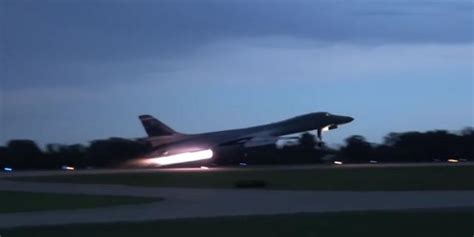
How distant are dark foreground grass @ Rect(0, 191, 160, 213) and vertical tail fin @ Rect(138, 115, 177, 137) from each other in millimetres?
34460

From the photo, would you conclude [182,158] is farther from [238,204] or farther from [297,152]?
[238,204]

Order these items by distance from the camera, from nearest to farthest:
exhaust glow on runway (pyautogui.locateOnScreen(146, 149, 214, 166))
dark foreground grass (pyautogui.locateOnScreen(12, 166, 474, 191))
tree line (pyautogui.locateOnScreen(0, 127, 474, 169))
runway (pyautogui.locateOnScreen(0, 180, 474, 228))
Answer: runway (pyautogui.locateOnScreen(0, 180, 474, 228))
dark foreground grass (pyautogui.locateOnScreen(12, 166, 474, 191))
exhaust glow on runway (pyautogui.locateOnScreen(146, 149, 214, 166))
tree line (pyautogui.locateOnScreen(0, 127, 474, 169))

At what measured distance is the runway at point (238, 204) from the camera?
1975 centimetres

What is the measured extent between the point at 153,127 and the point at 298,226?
1781 inches

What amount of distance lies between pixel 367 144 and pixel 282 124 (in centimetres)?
552

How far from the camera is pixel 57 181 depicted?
121 feet

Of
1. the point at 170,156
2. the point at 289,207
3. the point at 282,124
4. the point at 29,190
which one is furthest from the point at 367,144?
the point at 289,207

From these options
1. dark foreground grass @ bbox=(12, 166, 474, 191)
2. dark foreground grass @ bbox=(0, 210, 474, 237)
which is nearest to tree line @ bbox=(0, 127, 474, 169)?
dark foreground grass @ bbox=(12, 166, 474, 191)

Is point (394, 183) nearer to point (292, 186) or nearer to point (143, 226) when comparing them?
point (292, 186)

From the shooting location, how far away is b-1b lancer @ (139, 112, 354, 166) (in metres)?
60.4

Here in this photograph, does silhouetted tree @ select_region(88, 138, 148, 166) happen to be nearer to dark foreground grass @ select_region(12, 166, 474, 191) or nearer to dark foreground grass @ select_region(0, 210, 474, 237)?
dark foreground grass @ select_region(12, 166, 474, 191)

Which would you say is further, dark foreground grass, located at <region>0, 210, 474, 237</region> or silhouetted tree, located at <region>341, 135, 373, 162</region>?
silhouetted tree, located at <region>341, 135, 373, 162</region>

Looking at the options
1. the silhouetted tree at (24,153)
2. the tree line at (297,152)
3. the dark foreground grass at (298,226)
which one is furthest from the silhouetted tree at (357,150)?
the dark foreground grass at (298,226)

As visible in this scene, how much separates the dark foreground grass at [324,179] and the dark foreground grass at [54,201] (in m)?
5.76
